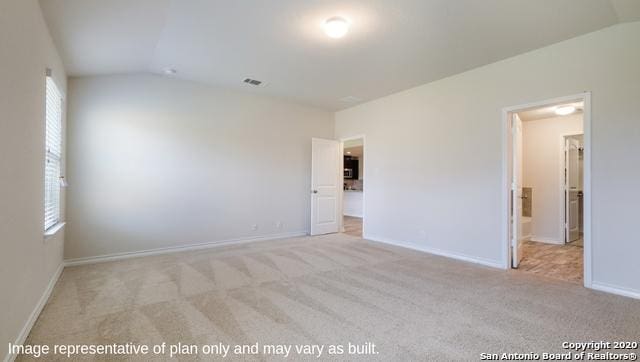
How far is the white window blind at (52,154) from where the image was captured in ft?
10.2

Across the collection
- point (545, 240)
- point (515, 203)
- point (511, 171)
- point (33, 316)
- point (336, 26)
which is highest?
point (336, 26)

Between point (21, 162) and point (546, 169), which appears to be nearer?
point (21, 162)

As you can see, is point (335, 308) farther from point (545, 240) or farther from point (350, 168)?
point (350, 168)

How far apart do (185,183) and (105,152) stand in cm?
120

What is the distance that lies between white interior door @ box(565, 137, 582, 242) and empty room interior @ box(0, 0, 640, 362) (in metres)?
0.06

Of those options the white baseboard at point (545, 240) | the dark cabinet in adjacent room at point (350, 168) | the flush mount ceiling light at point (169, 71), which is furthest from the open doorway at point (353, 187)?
the flush mount ceiling light at point (169, 71)

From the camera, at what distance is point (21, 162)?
7.12ft

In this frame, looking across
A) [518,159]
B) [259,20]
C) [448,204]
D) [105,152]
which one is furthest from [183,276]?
[518,159]

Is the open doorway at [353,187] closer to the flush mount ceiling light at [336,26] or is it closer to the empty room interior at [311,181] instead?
the empty room interior at [311,181]

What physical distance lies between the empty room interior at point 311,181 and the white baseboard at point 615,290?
16 millimetres

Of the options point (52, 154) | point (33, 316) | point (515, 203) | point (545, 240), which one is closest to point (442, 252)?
point (515, 203)

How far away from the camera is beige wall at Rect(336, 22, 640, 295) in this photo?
3098mm

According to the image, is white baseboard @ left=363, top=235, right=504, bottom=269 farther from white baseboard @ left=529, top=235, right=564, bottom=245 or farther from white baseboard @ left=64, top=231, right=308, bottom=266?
white baseboard @ left=529, top=235, right=564, bottom=245

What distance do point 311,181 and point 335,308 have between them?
3944 mm
